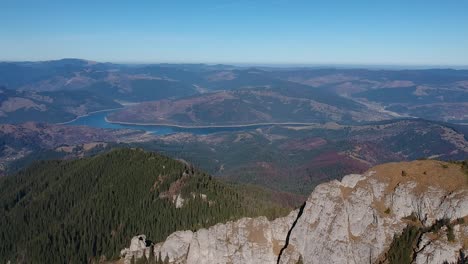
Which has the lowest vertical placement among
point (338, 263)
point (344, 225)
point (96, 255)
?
point (96, 255)

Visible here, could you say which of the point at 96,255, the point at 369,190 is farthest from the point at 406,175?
the point at 96,255

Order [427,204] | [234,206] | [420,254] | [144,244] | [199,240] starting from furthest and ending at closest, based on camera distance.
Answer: [234,206]
[144,244]
[199,240]
[427,204]
[420,254]

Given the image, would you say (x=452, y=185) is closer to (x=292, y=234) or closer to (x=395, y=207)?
(x=395, y=207)

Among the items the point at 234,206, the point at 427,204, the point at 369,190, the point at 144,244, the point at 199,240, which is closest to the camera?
the point at 427,204

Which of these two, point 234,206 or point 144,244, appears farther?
Result: point 234,206

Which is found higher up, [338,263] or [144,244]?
[338,263]

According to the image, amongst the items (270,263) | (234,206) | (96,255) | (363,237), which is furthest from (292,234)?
(96,255)
